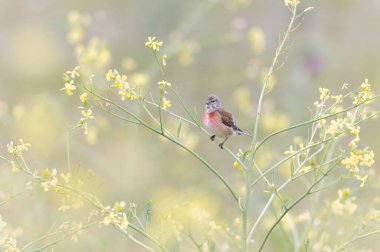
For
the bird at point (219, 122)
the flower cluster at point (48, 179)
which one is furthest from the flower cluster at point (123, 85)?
the bird at point (219, 122)

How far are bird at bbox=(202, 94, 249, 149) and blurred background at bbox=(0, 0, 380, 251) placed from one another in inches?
43.8

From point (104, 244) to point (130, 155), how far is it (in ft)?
4.11

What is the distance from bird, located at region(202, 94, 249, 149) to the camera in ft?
12.5

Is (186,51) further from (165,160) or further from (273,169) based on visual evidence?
(273,169)

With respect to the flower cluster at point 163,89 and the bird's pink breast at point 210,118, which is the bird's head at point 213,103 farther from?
the flower cluster at point 163,89

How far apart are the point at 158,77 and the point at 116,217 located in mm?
6016

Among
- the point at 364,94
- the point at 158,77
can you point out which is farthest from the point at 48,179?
the point at 158,77

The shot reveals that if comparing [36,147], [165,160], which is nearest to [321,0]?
[165,160]

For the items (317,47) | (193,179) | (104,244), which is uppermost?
(317,47)

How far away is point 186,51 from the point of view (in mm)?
6184

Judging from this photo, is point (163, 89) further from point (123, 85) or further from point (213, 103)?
point (213, 103)

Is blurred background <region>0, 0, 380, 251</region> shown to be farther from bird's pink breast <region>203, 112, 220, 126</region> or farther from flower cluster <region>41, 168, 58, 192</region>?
flower cluster <region>41, 168, 58, 192</region>

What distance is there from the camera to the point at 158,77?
8633mm

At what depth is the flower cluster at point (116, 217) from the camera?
2.59m
